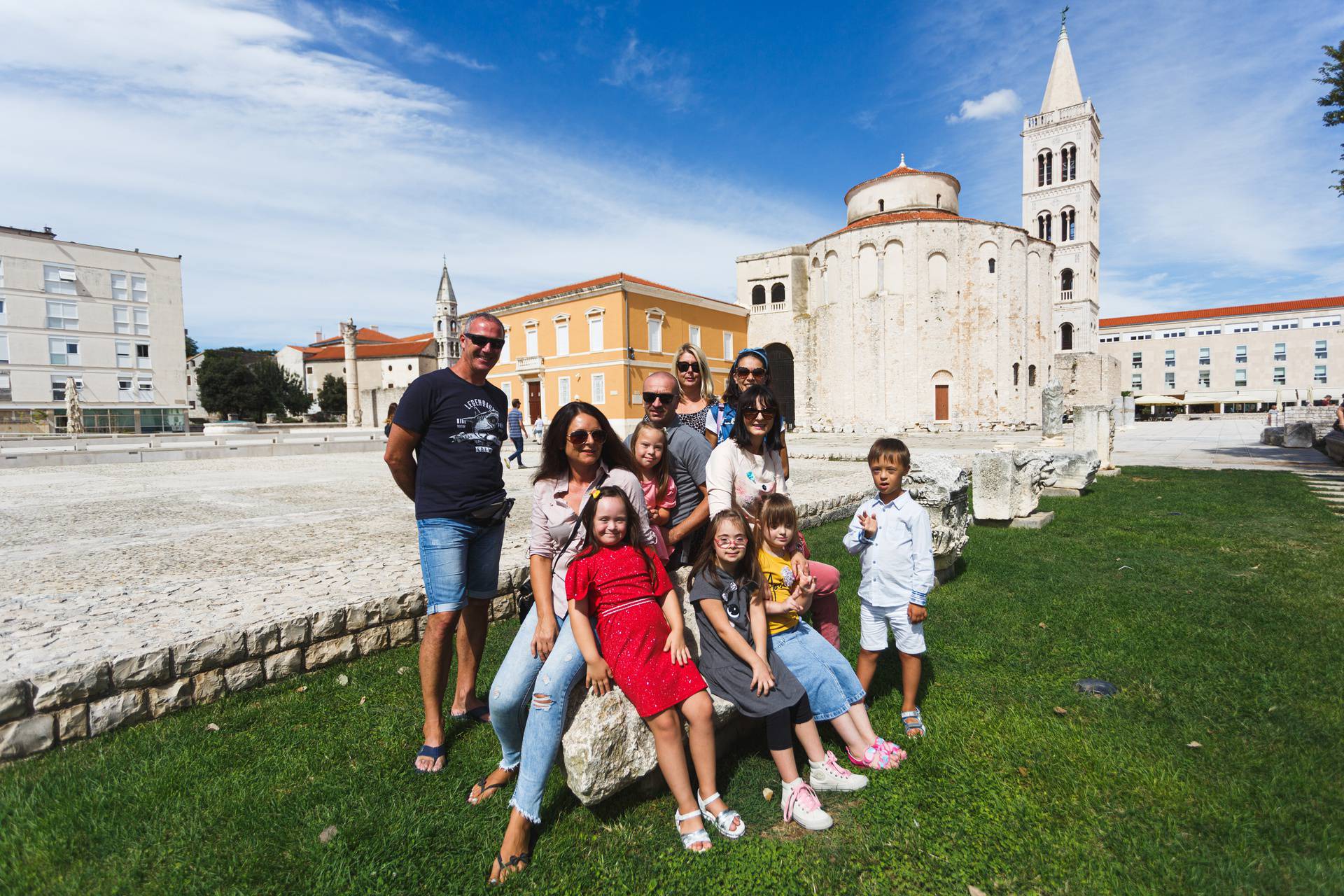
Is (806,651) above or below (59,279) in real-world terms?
below

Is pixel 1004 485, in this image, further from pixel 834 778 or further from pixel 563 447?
pixel 563 447

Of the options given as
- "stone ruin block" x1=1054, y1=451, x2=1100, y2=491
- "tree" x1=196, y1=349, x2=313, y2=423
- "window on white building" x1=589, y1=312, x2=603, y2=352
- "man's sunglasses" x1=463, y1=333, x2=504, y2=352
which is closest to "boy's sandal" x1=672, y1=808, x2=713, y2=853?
"man's sunglasses" x1=463, y1=333, x2=504, y2=352

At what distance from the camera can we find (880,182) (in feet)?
114

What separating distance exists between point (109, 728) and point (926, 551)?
392 centimetres

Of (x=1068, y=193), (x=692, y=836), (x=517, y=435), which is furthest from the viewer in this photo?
(x=1068, y=193)

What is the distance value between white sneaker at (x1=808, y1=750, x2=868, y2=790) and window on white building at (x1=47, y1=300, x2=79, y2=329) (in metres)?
49.5

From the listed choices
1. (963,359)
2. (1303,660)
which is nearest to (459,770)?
(1303,660)

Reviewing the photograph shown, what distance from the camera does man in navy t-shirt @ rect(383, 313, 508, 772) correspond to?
8.99 feet

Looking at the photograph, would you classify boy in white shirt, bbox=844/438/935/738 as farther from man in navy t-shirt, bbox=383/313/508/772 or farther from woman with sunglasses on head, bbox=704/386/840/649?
man in navy t-shirt, bbox=383/313/508/772

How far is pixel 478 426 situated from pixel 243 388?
2200 inches

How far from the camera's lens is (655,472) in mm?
2965

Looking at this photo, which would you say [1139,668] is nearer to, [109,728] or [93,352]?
[109,728]

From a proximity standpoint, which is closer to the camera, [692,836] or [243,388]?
[692,836]

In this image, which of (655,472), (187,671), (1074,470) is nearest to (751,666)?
(655,472)
